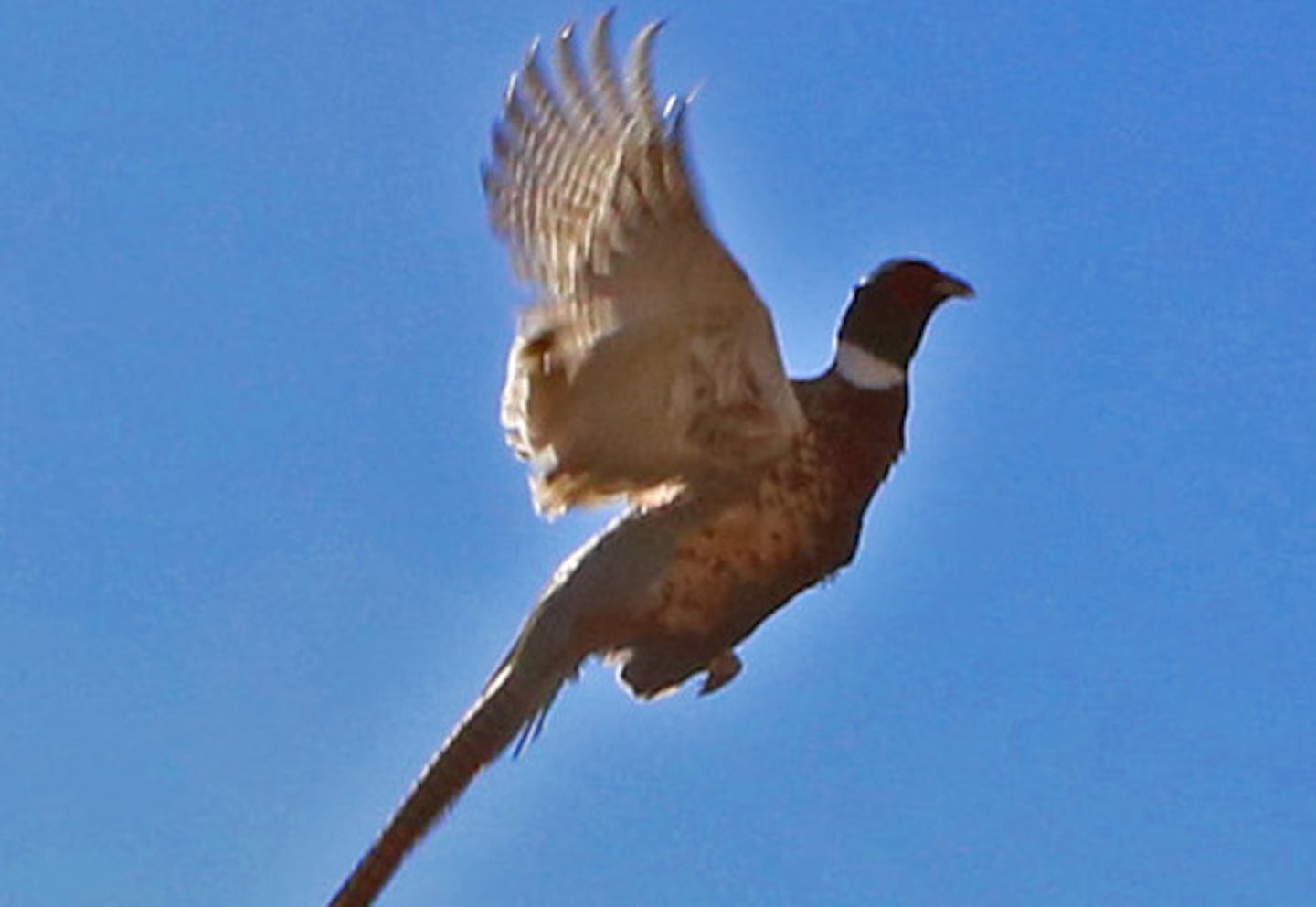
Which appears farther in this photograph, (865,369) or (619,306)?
(865,369)

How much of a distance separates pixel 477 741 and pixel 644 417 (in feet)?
2.33

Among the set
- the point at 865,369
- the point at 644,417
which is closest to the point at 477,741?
the point at 644,417

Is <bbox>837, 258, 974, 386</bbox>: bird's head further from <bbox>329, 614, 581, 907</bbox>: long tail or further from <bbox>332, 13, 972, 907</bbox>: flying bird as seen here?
<bbox>329, 614, 581, 907</bbox>: long tail

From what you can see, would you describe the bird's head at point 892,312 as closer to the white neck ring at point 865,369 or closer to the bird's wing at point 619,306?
the white neck ring at point 865,369

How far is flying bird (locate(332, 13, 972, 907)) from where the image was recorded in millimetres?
5367

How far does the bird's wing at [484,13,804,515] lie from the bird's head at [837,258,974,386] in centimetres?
28

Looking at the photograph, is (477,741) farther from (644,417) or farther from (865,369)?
(865,369)

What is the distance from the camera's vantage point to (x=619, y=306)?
5438 mm

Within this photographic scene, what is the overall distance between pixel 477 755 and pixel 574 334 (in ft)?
2.65

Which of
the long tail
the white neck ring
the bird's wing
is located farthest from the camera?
the white neck ring

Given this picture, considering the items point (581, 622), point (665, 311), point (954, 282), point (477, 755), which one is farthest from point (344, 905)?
point (954, 282)

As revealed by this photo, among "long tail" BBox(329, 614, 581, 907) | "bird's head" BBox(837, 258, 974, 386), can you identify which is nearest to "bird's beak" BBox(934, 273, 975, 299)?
"bird's head" BBox(837, 258, 974, 386)

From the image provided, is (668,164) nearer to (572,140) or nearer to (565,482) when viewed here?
(572,140)

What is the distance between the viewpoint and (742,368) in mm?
5453
